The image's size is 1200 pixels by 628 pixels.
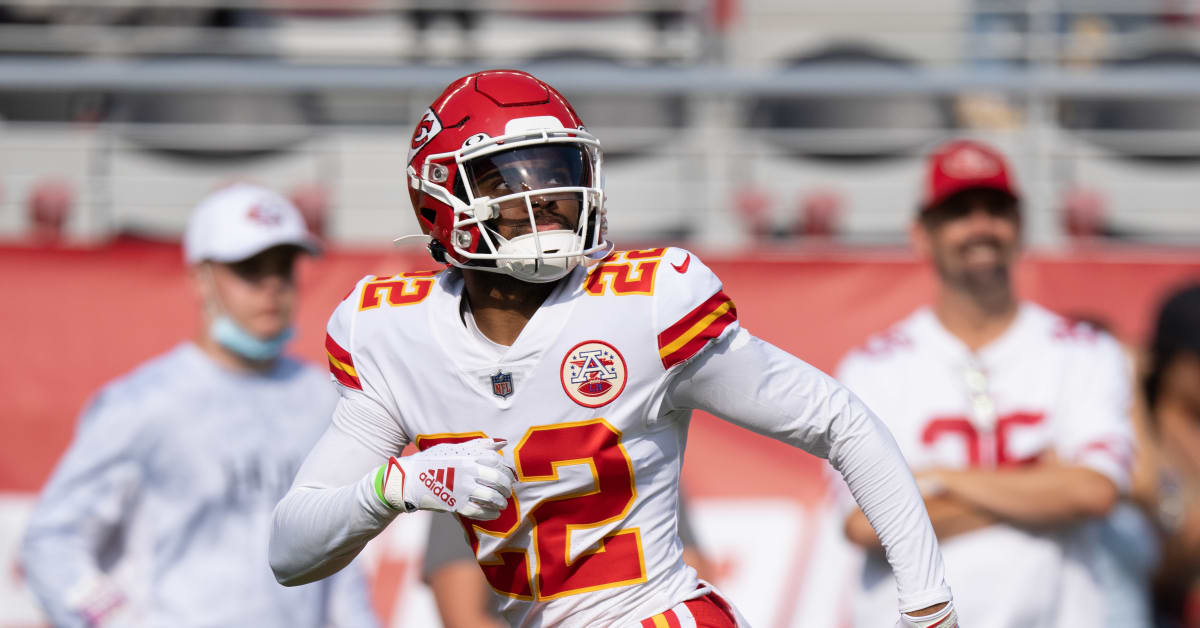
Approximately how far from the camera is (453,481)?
2.02m

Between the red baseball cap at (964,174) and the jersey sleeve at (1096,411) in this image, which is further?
the red baseball cap at (964,174)

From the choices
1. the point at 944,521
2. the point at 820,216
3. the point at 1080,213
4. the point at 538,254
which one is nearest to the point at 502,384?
the point at 538,254

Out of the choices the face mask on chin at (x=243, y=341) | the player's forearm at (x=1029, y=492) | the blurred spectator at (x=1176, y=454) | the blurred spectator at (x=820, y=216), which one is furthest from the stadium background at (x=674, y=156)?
the player's forearm at (x=1029, y=492)

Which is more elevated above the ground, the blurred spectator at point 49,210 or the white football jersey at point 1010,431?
the blurred spectator at point 49,210

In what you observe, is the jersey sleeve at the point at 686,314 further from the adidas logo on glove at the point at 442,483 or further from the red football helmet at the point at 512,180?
the adidas logo on glove at the point at 442,483

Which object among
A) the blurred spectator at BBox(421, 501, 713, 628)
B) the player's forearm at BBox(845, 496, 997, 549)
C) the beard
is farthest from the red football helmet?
the beard

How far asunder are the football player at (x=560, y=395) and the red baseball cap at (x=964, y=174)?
168cm

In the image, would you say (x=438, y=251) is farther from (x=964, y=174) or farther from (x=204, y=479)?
(x=964, y=174)

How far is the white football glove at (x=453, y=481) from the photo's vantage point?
2006 millimetres

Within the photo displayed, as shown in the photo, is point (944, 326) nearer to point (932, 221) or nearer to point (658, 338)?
point (932, 221)

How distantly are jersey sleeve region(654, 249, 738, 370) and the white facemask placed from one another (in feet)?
0.53

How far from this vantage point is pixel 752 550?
4641 mm

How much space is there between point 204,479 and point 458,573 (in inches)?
33.8

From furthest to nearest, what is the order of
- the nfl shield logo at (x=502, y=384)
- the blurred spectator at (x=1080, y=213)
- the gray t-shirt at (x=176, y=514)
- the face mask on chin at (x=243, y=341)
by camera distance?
the blurred spectator at (x=1080, y=213) < the face mask on chin at (x=243, y=341) < the gray t-shirt at (x=176, y=514) < the nfl shield logo at (x=502, y=384)
